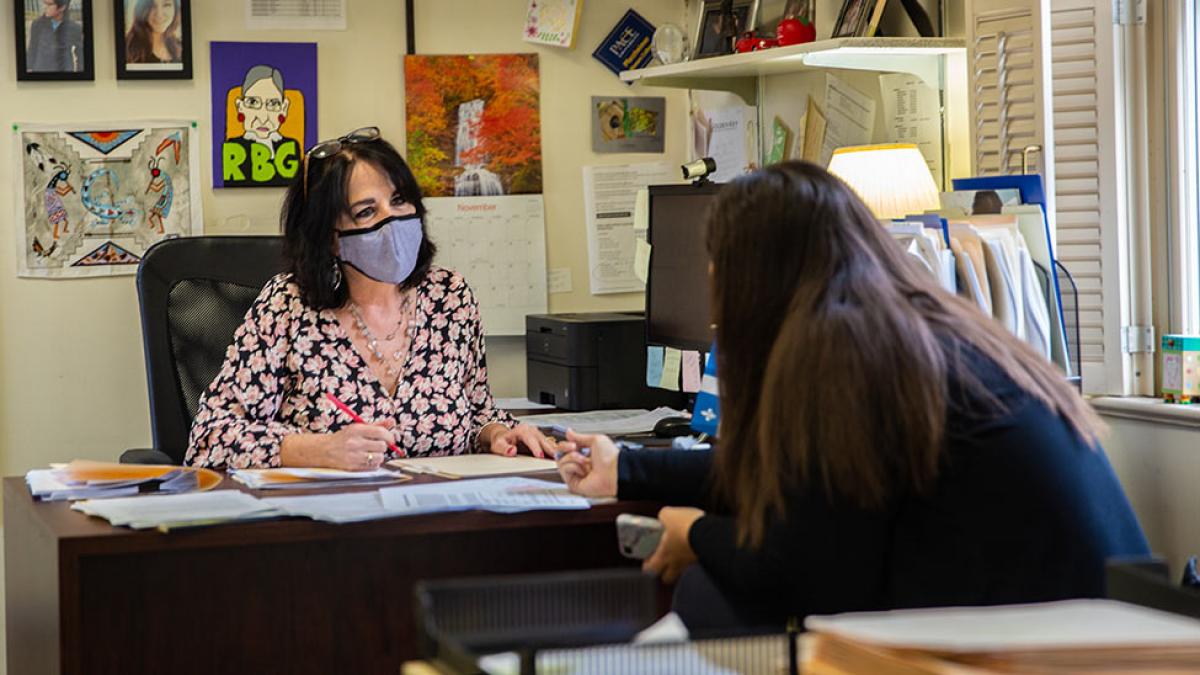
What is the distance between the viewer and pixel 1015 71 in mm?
2674

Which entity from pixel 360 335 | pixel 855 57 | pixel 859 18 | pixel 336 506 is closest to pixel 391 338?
pixel 360 335

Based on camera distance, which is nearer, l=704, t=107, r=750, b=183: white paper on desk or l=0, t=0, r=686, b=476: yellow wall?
l=0, t=0, r=686, b=476: yellow wall

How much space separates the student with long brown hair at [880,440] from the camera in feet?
4.62

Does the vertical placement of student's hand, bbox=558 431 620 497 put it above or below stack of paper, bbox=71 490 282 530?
above

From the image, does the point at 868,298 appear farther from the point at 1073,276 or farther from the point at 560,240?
A: the point at 560,240

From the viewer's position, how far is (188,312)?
3145 millimetres

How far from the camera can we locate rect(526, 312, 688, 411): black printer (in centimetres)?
345

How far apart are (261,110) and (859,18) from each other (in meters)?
1.63

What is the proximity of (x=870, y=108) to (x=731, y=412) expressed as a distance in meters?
1.89

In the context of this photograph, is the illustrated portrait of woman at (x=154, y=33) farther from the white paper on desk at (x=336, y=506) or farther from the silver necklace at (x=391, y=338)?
the white paper on desk at (x=336, y=506)

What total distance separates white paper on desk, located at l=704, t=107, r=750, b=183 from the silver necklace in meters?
1.42

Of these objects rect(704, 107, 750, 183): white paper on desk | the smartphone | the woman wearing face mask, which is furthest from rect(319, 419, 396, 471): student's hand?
rect(704, 107, 750, 183): white paper on desk

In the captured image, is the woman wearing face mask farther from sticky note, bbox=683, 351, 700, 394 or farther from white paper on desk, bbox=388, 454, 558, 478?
sticky note, bbox=683, 351, 700, 394

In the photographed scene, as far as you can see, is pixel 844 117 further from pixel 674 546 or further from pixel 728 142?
pixel 674 546
